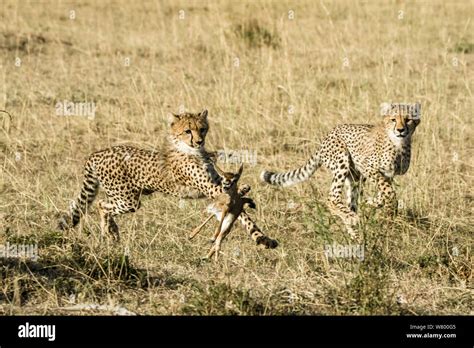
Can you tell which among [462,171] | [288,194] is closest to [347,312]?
[288,194]

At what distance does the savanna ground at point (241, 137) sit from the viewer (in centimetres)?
572

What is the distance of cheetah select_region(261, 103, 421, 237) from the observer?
722cm

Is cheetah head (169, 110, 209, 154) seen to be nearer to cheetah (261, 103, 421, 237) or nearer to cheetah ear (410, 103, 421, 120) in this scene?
cheetah (261, 103, 421, 237)

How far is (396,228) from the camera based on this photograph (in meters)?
6.90

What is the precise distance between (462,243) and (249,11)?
6983 mm

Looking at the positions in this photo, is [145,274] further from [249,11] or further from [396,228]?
[249,11]

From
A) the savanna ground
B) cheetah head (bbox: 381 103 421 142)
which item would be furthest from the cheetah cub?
cheetah head (bbox: 381 103 421 142)

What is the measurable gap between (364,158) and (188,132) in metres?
1.31

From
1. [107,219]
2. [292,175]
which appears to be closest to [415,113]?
[292,175]
